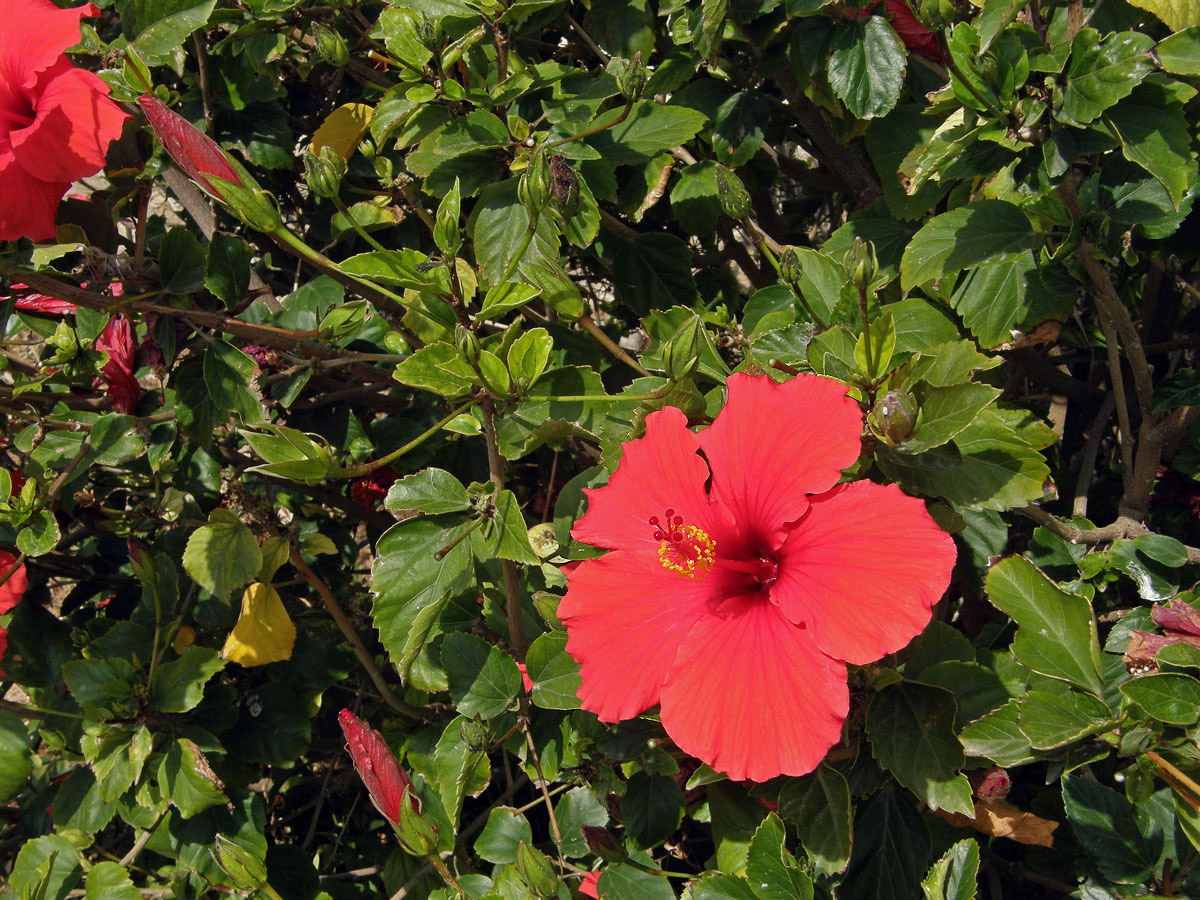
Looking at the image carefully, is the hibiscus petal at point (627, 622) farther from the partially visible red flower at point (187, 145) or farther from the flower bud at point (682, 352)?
the partially visible red flower at point (187, 145)

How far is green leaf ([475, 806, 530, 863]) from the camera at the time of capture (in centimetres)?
155

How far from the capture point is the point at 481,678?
1.47 meters

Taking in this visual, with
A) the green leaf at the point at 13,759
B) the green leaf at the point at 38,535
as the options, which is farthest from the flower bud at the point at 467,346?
the green leaf at the point at 13,759

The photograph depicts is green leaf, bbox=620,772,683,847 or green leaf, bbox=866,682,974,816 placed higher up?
green leaf, bbox=866,682,974,816

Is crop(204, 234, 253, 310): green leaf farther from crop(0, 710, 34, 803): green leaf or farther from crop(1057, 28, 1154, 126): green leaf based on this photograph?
crop(1057, 28, 1154, 126): green leaf

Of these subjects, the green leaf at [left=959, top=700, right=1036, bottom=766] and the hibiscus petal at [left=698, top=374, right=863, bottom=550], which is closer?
the hibiscus petal at [left=698, top=374, right=863, bottom=550]

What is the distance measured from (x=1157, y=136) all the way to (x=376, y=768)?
1374mm

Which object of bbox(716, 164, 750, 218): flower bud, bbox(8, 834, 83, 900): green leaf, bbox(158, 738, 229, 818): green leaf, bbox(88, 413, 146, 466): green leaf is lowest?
bbox(8, 834, 83, 900): green leaf

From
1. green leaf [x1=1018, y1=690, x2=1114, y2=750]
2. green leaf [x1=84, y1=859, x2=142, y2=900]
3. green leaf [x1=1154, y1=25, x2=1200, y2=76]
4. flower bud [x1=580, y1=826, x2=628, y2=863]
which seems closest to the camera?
green leaf [x1=1018, y1=690, x2=1114, y2=750]

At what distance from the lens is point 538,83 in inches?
66.6

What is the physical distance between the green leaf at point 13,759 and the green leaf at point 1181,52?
88.2 inches

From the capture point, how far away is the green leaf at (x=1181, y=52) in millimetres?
1234

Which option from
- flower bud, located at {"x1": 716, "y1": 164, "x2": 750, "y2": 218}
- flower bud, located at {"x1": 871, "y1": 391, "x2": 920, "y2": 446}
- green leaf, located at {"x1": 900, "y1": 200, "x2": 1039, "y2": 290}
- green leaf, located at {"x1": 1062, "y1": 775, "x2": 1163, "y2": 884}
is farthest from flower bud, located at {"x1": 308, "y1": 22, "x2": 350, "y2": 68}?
green leaf, located at {"x1": 1062, "y1": 775, "x2": 1163, "y2": 884}

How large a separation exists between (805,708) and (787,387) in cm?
37
